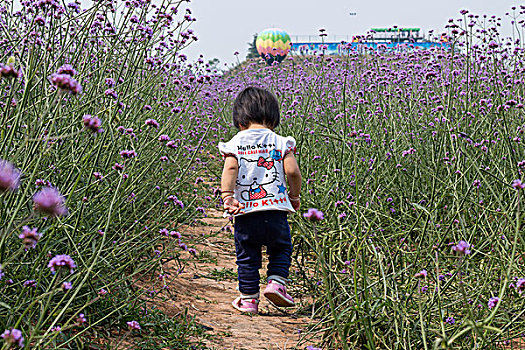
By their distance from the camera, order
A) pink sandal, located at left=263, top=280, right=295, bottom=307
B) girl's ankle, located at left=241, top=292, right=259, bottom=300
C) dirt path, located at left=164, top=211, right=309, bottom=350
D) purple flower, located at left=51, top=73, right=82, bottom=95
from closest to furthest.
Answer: purple flower, located at left=51, top=73, right=82, bottom=95 < dirt path, located at left=164, top=211, right=309, bottom=350 < pink sandal, located at left=263, top=280, right=295, bottom=307 < girl's ankle, located at left=241, top=292, right=259, bottom=300

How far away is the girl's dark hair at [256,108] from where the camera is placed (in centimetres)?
321

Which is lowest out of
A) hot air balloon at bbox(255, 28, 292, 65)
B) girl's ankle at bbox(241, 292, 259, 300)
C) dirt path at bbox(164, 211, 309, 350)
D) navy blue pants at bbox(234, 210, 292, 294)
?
dirt path at bbox(164, 211, 309, 350)

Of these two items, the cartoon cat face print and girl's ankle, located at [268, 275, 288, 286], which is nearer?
girl's ankle, located at [268, 275, 288, 286]

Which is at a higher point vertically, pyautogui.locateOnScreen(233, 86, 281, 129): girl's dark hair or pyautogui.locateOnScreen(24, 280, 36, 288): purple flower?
pyautogui.locateOnScreen(233, 86, 281, 129): girl's dark hair

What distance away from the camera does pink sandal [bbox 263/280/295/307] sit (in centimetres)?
288

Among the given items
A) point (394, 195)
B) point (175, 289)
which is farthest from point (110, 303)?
point (394, 195)

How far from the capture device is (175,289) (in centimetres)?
313

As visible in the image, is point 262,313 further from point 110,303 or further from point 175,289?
point 110,303

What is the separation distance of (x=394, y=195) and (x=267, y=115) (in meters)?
0.99

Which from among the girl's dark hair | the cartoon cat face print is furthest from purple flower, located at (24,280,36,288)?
the girl's dark hair

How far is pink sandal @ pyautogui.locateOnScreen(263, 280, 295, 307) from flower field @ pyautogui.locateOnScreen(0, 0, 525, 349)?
0.49 ft

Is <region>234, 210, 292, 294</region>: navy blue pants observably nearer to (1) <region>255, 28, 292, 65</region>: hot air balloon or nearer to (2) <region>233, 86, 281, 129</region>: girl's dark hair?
(2) <region>233, 86, 281, 129</region>: girl's dark hair

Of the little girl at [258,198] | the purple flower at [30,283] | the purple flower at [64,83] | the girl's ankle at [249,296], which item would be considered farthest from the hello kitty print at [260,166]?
the purple flower at [64,83]

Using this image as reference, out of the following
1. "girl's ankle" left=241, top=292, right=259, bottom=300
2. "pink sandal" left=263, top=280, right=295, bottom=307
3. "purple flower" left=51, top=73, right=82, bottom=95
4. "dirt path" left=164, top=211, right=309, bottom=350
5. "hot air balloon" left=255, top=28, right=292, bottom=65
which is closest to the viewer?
"purple flower" left=51, top=73, right=82, bottom=95
